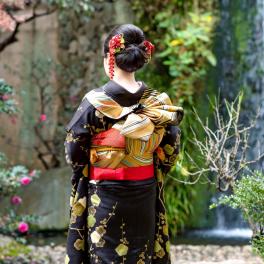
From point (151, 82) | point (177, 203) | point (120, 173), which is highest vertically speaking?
point (151, 82)

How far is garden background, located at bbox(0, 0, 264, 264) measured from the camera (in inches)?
305

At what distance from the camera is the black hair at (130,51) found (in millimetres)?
3334

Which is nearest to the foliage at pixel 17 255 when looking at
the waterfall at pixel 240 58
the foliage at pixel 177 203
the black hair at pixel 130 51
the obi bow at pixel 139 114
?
the foliage at pixel 177 203

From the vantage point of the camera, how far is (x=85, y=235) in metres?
3.49

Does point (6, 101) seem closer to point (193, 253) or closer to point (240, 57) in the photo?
point (193, 253)

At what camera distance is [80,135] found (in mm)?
3354

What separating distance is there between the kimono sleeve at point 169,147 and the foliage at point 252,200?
449 mm

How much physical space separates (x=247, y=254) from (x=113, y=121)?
3624mm

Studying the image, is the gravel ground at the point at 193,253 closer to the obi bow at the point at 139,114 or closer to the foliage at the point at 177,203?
the foliage at the point at 177,203

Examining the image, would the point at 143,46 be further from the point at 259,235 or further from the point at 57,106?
the point at 57,106

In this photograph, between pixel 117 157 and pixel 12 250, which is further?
pixel 12 250

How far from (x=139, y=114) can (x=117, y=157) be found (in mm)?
233

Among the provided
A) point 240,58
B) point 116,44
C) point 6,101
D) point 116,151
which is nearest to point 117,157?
point 116,151

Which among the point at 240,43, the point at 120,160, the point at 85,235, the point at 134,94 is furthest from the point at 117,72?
the point at 240,43
